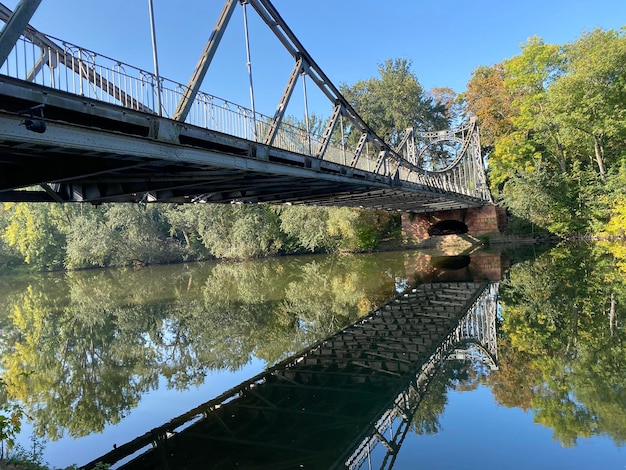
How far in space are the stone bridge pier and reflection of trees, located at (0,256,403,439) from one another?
13911 mm

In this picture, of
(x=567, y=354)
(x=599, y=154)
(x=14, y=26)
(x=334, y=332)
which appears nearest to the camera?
(x=14, y=26)

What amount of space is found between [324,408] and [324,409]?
39 mm

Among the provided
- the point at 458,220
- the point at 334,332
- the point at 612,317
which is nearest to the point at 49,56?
the point at 334,332

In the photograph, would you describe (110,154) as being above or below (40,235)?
below

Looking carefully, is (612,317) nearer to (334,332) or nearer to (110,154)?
(334,332)

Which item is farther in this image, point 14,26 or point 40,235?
point 40,235

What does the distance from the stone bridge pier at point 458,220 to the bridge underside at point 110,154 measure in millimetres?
26414

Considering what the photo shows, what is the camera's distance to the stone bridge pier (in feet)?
117

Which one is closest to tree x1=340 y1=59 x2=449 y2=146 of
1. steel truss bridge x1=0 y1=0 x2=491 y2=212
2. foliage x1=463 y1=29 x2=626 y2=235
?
foliage x1=463 y1=29 x2=626 y2=235

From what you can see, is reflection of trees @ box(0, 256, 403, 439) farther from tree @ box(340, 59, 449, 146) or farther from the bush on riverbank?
tree @ box(340, 59, 449, 146)

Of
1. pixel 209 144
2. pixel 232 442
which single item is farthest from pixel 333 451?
pixel 209 144

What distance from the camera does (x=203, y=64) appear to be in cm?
720

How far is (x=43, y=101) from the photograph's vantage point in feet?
15.9

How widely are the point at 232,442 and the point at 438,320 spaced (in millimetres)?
7852
